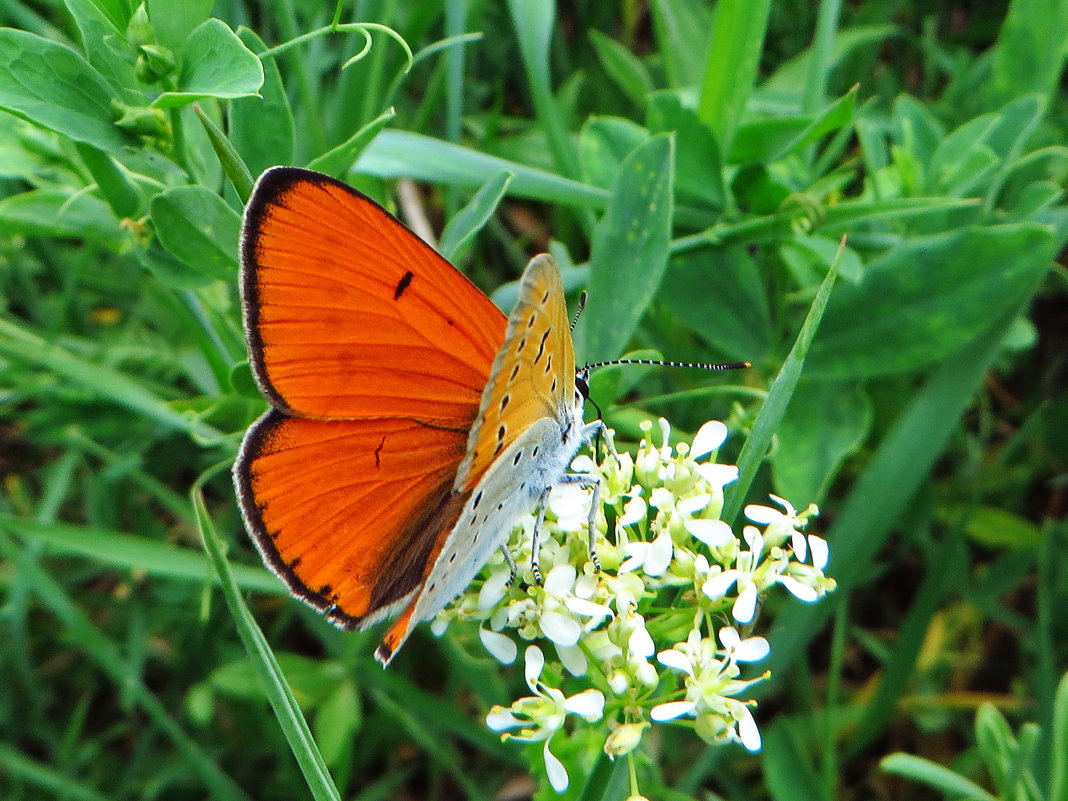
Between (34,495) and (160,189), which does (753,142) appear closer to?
(160,189)

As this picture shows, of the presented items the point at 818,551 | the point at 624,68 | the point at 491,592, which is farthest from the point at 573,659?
the point at 624,68

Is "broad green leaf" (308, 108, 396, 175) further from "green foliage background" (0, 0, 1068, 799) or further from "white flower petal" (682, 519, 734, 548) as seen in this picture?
"white flower petal" (682, 519, 734, 548)

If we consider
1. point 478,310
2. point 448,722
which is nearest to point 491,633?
point 478,310

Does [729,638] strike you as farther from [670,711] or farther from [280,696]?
[280,696]

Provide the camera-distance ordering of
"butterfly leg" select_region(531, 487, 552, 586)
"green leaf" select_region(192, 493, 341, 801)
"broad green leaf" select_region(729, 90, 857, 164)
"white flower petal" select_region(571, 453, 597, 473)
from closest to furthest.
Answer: "green leaf" select_region(192, 493, 341, 801)
"butterfly leg" select_region(531, 487, 552, 586)
"white flower petal" select_region(571, 453, 597, 473)
"broad green leaf" select_region(729, 90, 857, 164)

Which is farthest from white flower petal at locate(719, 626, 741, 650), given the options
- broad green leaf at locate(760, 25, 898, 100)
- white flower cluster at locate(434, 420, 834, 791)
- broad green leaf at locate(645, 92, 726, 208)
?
broad green leaf at locate(760, 25, 898, 100)

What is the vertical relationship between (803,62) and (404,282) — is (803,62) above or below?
below

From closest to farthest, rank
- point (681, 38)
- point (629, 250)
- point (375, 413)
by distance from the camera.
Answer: point (375, 413) → point (629, 250) → point (681, 38)
